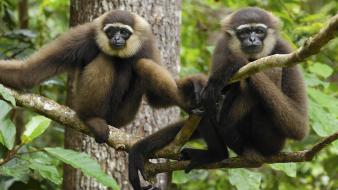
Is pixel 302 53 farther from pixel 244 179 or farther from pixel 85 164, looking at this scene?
pixel 244 179

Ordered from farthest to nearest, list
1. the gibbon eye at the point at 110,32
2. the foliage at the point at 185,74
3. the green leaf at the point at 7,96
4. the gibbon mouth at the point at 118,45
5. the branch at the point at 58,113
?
the gibbon eye at the point at 110,32 → the gibbon mouth at the point at 118,45 → the branch at the point at 58,113 → the foliage at the point at 185,74 → the green leaf at the point at 7,96

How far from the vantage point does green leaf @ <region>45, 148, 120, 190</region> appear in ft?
14.7

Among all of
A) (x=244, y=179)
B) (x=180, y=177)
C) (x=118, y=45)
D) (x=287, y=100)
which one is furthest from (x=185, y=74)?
(x=287, y=100)

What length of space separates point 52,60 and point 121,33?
0.91 meters

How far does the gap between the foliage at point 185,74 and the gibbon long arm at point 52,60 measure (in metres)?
0.52

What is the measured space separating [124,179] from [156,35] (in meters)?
1.91

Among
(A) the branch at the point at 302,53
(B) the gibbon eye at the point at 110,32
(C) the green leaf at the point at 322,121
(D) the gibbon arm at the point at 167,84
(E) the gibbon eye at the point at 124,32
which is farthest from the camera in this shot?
(E) the gibbon eye at the point at 124,32

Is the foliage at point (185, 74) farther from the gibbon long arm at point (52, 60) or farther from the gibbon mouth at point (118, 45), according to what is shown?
the gibbon mouth at point (118, 45)

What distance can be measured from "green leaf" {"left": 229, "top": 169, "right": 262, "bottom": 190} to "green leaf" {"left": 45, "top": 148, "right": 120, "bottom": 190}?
6.05 ft

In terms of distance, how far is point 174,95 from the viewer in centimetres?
584

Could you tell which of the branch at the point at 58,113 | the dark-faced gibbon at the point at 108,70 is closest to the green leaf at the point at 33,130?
the branch at the point at 58,113

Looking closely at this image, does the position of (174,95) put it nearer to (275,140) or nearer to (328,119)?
(275,140)

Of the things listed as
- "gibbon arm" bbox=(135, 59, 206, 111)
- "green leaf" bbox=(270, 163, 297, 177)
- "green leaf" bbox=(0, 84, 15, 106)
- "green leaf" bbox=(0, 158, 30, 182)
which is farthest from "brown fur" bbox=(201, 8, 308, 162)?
"green leaf" bbox=(0, 158, 30, 182)

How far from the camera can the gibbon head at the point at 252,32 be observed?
19.6 ft
